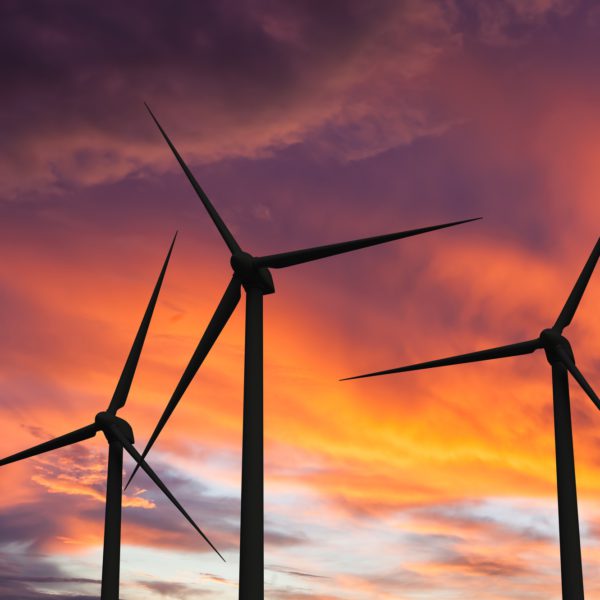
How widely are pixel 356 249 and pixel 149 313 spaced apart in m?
20.3

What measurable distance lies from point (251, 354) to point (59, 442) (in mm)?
24710

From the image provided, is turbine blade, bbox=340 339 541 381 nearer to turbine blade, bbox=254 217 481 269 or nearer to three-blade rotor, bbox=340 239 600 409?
three-blade rotor, bbox=340 239 600 409

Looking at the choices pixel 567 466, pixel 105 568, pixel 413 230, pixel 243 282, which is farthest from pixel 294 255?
pixel 105 568

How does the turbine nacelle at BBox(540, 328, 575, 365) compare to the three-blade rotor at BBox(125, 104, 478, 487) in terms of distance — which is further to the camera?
the turbine nacelle at BBox(540, 328, 575, 365)

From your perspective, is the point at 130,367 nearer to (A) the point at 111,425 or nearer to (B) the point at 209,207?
(A) the point at 111,425

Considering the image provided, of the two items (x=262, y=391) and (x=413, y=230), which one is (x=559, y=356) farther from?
(x=262, y=391)

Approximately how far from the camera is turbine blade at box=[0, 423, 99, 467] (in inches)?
2382

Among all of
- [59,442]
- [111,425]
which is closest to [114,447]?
[111,425]

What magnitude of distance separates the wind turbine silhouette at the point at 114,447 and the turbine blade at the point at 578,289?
2311 centimetres

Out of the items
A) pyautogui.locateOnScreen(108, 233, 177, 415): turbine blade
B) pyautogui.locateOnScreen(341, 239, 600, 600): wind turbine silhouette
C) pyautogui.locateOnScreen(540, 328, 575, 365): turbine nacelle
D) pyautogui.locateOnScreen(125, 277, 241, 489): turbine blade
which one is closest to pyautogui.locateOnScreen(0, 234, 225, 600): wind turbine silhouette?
pyautogui.locateOnScreen(108, 233, 177, 415): turbine blade

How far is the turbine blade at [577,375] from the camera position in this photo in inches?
1777

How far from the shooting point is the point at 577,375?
47.1 meters

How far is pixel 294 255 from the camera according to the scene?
147 ft

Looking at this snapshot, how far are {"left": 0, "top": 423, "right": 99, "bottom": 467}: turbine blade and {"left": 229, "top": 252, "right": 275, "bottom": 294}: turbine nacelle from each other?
21.2 metres
